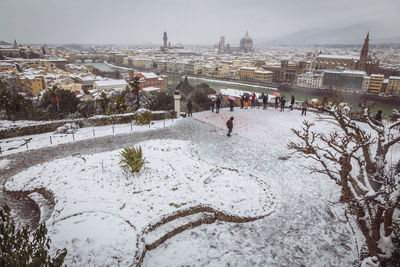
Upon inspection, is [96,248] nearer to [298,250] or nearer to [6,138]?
[298,250]

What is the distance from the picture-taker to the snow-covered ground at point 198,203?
14.8 ft

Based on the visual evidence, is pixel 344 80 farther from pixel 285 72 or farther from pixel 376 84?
pixel 285 72

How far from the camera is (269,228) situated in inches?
206

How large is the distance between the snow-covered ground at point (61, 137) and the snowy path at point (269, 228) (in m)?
0.61

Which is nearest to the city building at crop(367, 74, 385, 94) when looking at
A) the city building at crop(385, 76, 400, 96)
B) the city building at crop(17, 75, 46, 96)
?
the city building at crop(385, 76, 400, 96)

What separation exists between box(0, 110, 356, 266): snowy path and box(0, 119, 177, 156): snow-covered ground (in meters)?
0.61

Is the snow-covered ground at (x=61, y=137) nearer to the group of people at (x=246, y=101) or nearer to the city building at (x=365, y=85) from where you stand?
the group of people at (x=246, y=101)

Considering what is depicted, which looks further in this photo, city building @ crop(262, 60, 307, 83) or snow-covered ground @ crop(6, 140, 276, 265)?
city building @ crop(262, 60, 307, 83)

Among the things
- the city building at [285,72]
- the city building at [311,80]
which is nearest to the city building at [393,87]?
the city building at [311,80]

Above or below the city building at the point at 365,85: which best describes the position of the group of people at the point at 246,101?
above

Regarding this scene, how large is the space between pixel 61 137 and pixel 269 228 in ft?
30.3

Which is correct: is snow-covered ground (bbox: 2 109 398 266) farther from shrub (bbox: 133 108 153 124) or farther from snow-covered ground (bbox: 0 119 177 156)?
shrub (bbox: 133 108 153 124)

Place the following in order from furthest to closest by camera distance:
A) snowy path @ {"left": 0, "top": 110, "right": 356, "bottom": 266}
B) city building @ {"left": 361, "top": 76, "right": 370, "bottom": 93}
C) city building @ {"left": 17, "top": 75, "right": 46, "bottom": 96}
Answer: city building @ {"left": 361, "top": 76, "right": 370, "bottom": 93} < city building @ {"left": 17, "top": 75, "right": 46, "bottom": 96} < snowy path @ {"left": 0, "top": 110, "right": 356, "bottom": 266}

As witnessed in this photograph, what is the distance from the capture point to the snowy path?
448 cm
